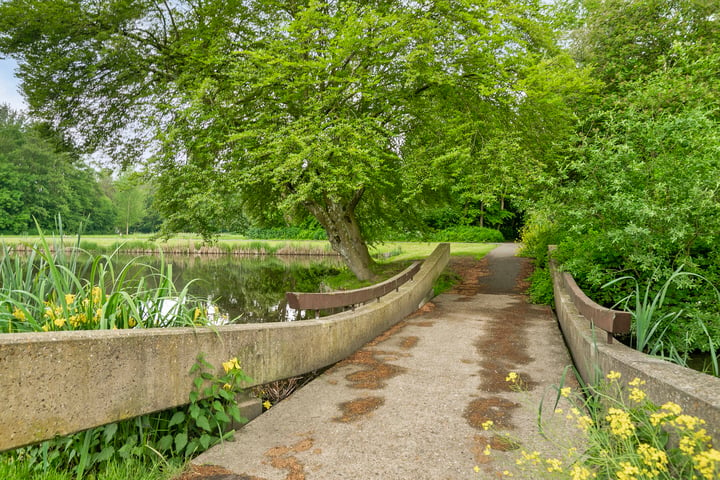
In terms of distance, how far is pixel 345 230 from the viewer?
13.2 m

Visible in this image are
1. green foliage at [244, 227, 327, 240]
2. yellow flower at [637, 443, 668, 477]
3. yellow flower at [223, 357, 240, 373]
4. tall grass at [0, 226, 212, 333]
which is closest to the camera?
yellow flower at [637, 443, 668, 477]

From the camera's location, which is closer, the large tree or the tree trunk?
the large tree

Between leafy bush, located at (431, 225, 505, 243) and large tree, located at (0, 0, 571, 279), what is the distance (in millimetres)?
20049

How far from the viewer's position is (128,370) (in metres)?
3.03

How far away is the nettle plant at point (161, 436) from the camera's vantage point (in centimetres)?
301

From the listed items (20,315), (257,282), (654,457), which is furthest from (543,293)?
(257,282)

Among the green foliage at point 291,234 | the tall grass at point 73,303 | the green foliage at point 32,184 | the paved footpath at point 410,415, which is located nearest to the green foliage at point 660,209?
the paved footpath at point 410,415

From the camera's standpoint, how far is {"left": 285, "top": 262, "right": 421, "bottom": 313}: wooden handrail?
17.1 feet

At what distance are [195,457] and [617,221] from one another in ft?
22.9

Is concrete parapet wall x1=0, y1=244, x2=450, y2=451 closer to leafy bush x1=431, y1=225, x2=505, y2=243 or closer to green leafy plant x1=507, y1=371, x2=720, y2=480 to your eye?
green leafy plant x1=507, y1=371, x2=720, y2=480

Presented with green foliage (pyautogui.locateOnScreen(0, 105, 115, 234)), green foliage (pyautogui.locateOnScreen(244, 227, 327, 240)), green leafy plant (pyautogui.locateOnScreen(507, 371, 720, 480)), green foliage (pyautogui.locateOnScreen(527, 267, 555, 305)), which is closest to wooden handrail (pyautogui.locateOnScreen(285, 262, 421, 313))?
green leafy plant (pyautogui.locateOnScreen(507, 371, 720, 480))

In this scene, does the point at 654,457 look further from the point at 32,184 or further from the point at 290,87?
the point at 32,184

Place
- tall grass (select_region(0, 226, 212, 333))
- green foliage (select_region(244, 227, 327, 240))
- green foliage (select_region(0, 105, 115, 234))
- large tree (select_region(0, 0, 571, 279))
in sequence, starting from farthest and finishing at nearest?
green foliage (select_region(0, 105, 115, 234)) → green foliage (select_region(244, 227, 327, 240)) → large tree (select_region(0, 0, 571, 279)) → tall grass (select_region(0, 226, 212, 333))

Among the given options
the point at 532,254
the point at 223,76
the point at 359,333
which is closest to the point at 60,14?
the point at 223,76
